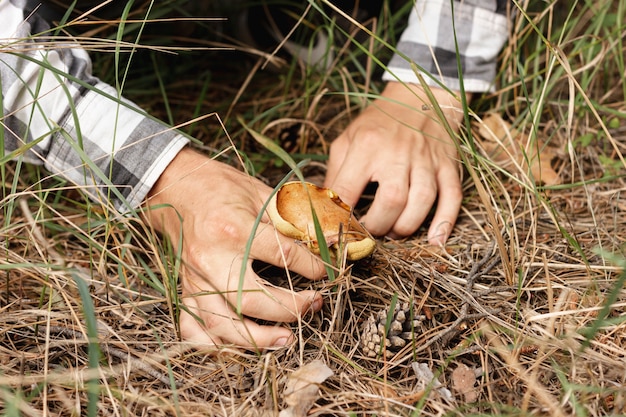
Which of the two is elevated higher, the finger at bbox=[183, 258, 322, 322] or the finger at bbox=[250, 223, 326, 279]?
the finger at bbox=[250, 223, 326, 279]

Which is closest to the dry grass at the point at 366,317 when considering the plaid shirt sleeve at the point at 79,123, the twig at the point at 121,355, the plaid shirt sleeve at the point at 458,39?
the twig at the point at 121,355

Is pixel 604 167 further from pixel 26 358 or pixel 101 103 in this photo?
pixel 26 358

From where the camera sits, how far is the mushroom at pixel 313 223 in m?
1.13

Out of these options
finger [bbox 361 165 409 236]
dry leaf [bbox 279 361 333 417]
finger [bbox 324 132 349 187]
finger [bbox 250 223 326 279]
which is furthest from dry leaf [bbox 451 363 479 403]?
finger [bbox 324 132 349 187]

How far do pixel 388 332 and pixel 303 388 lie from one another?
212mm

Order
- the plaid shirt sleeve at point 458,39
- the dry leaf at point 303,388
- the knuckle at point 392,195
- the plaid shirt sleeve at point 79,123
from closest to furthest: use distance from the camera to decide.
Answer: the dry leaf at point 303,388 < the plaid shirt sleeve at point 79,123 < the knuckle at point 392,195 < the plaid shirt sleeve at point 458,39

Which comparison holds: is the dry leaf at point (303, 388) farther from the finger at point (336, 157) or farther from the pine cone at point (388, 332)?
the finger at point (336, 157)

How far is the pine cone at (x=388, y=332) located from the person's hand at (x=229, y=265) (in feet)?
0.38

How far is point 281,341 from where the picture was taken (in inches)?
43.8

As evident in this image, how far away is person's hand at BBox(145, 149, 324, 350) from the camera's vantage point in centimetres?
110

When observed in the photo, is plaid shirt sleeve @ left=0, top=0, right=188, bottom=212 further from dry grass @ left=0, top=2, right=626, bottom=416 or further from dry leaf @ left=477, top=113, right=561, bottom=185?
dry leaf @ left=477, top=113, right=561, bottom=185

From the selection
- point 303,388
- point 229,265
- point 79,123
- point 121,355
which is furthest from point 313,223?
point 79,123

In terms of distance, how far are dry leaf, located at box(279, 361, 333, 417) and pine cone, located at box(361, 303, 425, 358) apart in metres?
0.11

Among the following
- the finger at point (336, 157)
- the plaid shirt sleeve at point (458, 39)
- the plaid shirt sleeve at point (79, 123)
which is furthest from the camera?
the plaid shirt sleeve at point (458, 39)
